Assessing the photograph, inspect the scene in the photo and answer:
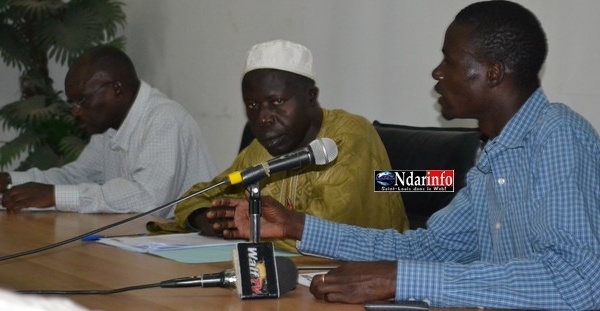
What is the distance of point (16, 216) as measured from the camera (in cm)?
330

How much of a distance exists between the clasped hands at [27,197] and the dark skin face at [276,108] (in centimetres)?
102

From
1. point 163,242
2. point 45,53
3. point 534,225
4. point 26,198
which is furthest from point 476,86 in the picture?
point 45,53

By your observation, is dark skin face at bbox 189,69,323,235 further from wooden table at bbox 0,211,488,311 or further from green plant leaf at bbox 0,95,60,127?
green plant leaf at bbox 0,95,60,127

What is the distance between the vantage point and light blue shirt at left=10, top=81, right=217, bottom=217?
11.3 ft

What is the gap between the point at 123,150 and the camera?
383 cm

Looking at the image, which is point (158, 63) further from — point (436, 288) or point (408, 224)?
point (436, 288)

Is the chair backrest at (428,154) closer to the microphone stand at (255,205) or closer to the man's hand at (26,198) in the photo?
the microphone stand at (255,205)

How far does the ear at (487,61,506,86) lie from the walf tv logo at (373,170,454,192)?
780 millimetres

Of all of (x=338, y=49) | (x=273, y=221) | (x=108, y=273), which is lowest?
(x=108, y=273)

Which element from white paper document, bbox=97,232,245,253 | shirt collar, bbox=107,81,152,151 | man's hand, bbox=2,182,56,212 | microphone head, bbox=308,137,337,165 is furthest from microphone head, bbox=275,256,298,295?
shirt collar, bbox=107,81,152,151

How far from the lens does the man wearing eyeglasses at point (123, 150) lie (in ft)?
11.3

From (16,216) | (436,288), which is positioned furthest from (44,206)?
(436,288)

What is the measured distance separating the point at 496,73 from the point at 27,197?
6.89 ft

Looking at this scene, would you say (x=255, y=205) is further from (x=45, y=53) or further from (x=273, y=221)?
(x=45, y=53)
